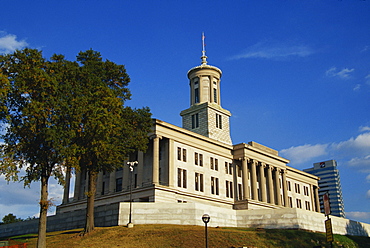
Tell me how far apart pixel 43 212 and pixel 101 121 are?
406 inches

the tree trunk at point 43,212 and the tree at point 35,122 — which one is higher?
the tree at point 35,122

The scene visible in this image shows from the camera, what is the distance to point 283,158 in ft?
283

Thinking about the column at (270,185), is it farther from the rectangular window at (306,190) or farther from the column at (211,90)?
the rectangular window at (306,190)

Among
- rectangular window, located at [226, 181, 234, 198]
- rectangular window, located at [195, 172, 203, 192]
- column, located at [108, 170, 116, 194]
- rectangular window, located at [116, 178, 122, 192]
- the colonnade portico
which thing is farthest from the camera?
the colonnade portico

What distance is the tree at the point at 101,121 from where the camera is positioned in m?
38.9

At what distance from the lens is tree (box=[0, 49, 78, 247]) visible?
1420 inches

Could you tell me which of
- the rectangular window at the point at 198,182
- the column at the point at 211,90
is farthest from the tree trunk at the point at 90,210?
the column at the point at 211,90

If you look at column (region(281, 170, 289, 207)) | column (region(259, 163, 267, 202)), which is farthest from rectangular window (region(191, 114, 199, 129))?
column (region(281, 170, 289, 207))

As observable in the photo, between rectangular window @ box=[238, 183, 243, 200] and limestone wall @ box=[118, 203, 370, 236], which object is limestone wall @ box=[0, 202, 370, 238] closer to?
limestone wall @ box=[118, 203, 370, 236]

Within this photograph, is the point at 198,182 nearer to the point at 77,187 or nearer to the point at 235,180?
the point at 235,180

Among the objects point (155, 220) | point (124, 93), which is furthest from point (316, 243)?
point (124, 93)

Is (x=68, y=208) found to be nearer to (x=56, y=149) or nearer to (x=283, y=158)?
(x=56, y=149)

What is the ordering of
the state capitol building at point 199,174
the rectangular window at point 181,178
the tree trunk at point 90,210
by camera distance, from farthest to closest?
the rectangular window at point 181,178
the state capitol building at point 199,174
the tree trunk at point 90,210

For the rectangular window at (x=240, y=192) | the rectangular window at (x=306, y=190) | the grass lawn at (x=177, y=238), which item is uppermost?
the rectangular window at (x=306, y=190)
